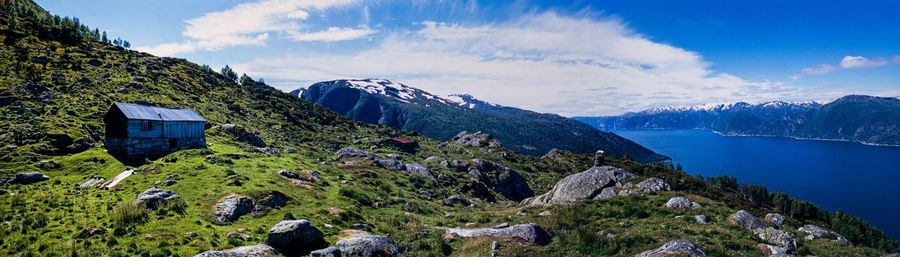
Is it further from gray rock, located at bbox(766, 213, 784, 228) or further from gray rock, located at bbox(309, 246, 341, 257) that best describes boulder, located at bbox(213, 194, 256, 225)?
gray rock, located at bbox(766, 213, 784, 228)

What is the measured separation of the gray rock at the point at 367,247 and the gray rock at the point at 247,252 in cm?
355

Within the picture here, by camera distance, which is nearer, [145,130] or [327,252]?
[327,252]

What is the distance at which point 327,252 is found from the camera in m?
23.1

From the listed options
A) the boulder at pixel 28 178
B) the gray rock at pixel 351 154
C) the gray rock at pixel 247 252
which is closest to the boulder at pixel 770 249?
the gray rock at pixel 247 252

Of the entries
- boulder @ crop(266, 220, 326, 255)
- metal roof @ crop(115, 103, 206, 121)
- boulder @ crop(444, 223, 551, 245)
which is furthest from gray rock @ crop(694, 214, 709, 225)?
metal roof @ crop(115, 103, 206, 121)

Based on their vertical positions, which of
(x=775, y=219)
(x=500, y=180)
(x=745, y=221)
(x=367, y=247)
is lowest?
(x=500, y=180)

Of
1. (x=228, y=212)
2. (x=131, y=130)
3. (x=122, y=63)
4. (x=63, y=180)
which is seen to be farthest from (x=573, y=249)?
(x=122, y=63)

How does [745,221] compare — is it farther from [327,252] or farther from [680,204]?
[327,252]

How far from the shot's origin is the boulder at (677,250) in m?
20.3

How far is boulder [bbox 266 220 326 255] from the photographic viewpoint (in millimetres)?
23641

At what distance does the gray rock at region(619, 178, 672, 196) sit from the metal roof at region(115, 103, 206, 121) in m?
47.3

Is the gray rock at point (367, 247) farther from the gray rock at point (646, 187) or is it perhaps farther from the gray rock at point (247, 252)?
the gray rock at point (646, 187)

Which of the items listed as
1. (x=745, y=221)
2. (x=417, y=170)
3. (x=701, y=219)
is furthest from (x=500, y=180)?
(x=745, y=221)

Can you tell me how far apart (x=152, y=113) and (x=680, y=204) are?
169 ft
